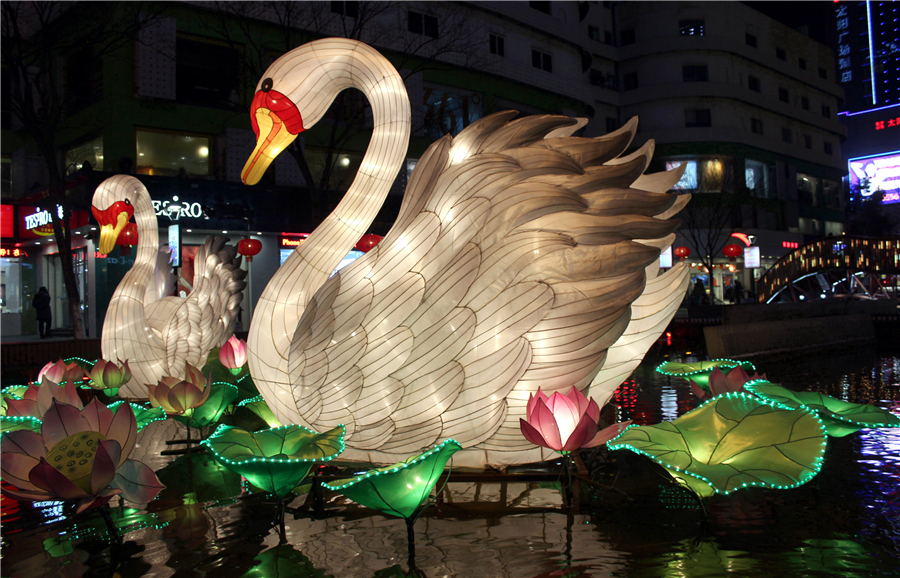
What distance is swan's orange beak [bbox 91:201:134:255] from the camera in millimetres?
6824

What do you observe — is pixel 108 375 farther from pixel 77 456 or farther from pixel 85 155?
pixel 85 155

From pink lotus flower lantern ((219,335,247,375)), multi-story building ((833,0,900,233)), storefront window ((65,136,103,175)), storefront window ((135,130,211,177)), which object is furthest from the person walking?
multi-story building ((833,0,900,233))

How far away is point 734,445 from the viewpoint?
2.96 metres

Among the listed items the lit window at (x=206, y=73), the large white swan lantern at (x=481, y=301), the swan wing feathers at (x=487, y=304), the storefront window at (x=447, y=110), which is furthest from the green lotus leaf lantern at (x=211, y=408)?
the storefront window at (x=447, y=110)

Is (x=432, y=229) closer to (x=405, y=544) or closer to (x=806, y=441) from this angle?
(x=405, y=544)

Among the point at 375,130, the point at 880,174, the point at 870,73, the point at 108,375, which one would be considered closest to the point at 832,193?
the point at 880,174

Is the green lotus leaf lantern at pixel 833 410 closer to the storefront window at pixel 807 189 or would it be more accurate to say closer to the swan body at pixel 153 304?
the swan body at pixel 153 304

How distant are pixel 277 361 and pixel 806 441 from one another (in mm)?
2728

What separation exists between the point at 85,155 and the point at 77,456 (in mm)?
16453

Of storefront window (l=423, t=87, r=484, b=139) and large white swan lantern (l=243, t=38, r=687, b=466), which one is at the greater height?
storefront window (l=423, t=87, r=484, b=139)

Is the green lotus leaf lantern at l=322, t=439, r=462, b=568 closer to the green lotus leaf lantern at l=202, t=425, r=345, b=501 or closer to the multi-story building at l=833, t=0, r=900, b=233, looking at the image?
the green lotus leaf lantern at l=202, t=425, r=345, b=501

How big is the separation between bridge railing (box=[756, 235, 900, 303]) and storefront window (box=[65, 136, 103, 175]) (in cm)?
1805

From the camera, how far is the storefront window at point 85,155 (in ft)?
52.0

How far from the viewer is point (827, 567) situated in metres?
2.48
